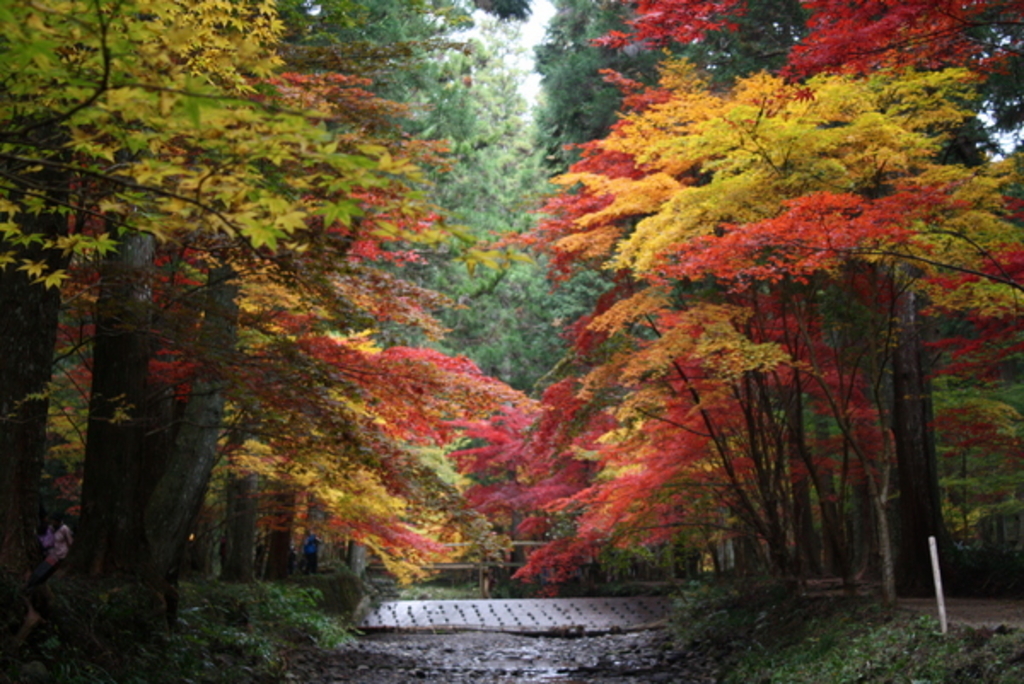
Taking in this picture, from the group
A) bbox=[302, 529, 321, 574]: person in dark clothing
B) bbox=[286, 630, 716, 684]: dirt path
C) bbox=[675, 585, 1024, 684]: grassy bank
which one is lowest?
bbox=[286, 630, 716, 684]: dirt path

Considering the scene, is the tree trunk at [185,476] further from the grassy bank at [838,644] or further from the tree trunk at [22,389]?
the grassy bank at [838,644]

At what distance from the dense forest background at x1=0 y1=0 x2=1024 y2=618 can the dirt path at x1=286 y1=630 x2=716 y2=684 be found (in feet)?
6.04

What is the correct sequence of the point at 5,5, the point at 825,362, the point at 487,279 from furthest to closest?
the point at 487,279
the point at 825,362
the point at 5,5

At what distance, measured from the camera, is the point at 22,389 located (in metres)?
6.14

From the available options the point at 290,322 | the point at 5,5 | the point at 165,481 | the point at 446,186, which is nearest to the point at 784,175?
the point at 290,322

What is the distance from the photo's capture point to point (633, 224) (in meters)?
15.2

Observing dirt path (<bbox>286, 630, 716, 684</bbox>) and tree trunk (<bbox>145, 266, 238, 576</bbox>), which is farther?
dirt path (<bbox>286, 630, 716, 684</bbox>)

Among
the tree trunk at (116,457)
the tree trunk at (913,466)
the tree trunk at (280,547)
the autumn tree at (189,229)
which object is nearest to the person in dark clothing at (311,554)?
the tree trunk at (280,547)

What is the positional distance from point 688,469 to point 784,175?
617 centimetres

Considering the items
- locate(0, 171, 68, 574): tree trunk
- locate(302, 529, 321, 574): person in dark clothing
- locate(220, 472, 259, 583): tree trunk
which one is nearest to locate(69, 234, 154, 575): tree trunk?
locate(0, 171, 68, 574): tree trunk

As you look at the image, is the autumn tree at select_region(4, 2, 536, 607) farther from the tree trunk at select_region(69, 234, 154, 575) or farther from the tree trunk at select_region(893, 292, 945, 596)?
the tree trunk at select_region(893, 292, 945, 596)

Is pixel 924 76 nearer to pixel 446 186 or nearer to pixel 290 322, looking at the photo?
pixel 290 322

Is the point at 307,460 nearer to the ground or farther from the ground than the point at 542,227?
nearer to the ground

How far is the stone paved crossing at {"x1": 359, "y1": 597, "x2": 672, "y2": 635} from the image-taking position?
17.1 m
